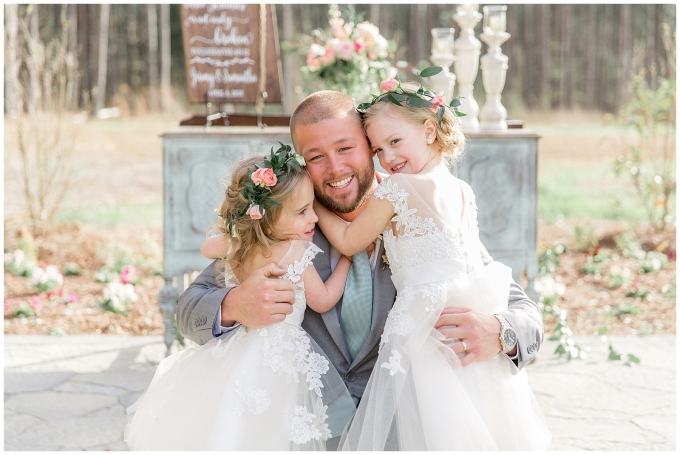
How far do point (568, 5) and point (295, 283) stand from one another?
21009 mm

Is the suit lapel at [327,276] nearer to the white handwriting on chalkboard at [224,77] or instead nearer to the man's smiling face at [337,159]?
the man's smiling face at [337,159]

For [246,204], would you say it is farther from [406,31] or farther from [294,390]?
[406,31]

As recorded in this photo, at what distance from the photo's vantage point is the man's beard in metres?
2.51

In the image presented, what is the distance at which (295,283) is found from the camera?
238cm

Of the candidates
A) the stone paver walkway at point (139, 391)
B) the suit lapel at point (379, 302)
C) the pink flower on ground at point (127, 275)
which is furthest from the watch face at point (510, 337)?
the pink flower on ground at point (127, 275)

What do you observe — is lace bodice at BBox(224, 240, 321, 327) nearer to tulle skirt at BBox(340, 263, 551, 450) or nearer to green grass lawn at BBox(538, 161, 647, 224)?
tulle skirt at BBox(340, 263, 551, 450)

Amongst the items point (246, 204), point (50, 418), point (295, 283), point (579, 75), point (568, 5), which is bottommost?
point (50, 418)

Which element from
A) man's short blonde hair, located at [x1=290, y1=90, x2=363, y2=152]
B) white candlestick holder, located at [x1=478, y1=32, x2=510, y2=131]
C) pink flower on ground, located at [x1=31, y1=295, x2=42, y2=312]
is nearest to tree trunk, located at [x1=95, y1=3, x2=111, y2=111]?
pink flower on ground, located at [x1=31, y1=295, x2=42, y2=312]

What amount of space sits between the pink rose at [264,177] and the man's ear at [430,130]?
1.88ft

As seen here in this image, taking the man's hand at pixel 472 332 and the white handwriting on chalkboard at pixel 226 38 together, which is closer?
the man's hand at pixel 472 332

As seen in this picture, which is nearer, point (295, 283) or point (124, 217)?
point (295, 283)

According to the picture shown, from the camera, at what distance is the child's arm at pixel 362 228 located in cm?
240

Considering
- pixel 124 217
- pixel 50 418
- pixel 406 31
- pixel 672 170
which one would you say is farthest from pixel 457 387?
pixel 406 31

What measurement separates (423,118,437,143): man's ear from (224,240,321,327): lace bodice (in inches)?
21.4
